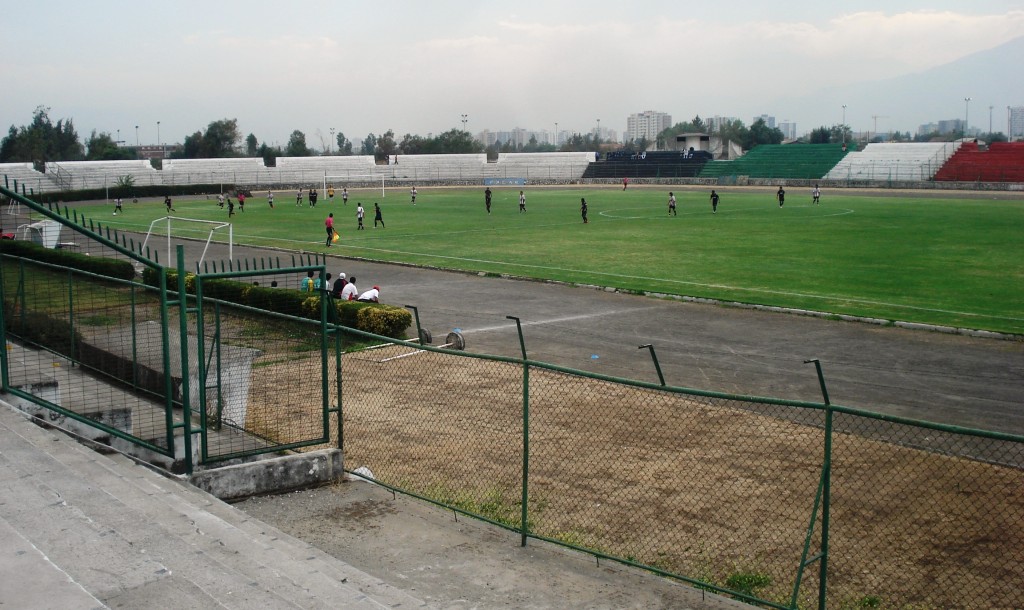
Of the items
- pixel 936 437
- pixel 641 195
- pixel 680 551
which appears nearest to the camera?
pixel 680 551

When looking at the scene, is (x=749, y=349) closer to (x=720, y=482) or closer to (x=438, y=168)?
(x=720, y=482)

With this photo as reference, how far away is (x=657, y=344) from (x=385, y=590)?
13372 mm

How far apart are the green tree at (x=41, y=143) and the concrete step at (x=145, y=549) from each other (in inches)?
4593

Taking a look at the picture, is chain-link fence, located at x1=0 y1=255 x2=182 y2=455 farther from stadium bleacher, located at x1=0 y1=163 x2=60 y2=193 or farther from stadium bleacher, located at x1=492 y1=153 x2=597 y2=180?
stadium bleacher, located at x1=492 y1=153 x2=597 y2=180

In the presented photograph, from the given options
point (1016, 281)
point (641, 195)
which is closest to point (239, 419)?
point (1016, 281)

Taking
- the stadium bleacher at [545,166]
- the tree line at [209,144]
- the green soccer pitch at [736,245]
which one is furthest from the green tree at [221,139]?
the green soccer pitch at [736,245]

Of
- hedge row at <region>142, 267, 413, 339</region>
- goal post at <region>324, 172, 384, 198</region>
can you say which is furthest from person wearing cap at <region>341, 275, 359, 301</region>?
goal post at <region>324, 172, 384, 198</region>

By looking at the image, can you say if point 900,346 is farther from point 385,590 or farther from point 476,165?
point 476,165

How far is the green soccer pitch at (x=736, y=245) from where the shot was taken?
26172 mm

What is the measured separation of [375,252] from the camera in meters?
38.7

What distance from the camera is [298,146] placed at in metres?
175

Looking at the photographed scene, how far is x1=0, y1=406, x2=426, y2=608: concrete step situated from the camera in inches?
265

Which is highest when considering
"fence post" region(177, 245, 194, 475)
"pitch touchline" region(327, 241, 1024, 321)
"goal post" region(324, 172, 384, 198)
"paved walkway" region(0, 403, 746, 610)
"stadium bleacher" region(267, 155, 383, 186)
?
"stadium bleacher" region(267, 155, 383, 186)

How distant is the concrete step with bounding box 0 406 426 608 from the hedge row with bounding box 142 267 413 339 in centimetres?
969
